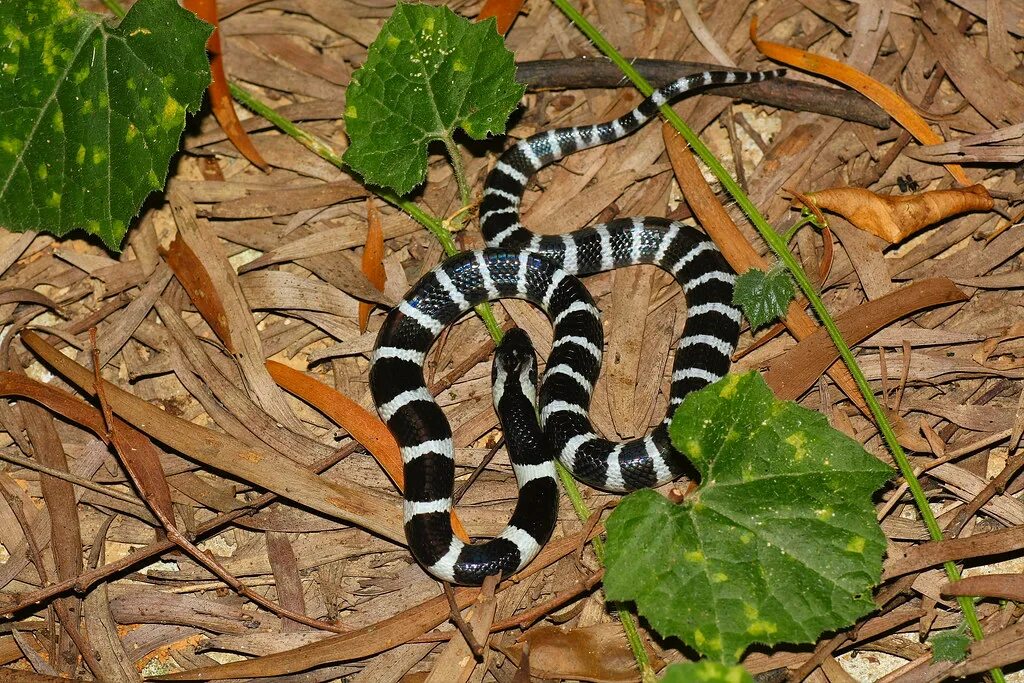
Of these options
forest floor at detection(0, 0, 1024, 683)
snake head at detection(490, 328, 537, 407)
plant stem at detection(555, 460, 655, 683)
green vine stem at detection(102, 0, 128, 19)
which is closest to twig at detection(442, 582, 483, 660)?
forest floor at detection(0, 0, 1024, 683)

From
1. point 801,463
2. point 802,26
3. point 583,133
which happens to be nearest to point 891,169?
point 802,26

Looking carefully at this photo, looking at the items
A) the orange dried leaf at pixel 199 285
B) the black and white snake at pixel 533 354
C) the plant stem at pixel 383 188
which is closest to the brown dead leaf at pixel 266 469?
the black and white snake at pixel 533 354

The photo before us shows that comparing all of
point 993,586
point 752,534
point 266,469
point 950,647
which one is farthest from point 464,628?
point 993,586

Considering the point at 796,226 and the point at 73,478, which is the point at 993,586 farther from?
the point at 73,478

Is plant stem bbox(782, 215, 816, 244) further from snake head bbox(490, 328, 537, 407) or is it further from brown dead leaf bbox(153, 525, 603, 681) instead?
brown dead leaf bbox(153, 525, 603, 681)

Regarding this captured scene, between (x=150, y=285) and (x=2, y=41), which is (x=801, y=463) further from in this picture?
(x=2, y=41)

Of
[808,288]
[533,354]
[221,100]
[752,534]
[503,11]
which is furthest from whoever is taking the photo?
[503,11]
